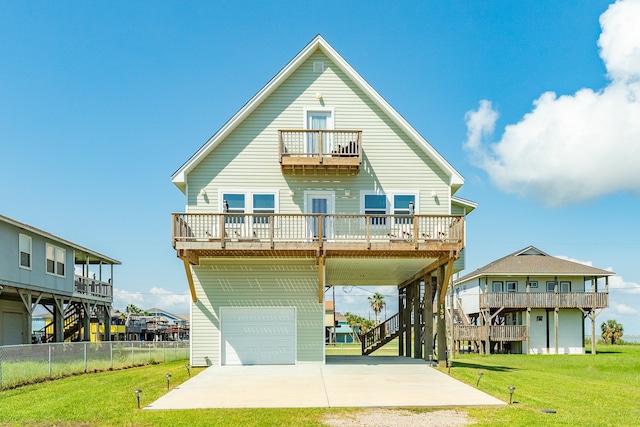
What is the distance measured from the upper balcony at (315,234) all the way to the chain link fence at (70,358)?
5.41m

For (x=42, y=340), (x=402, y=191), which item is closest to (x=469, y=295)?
(x=402, y=191)

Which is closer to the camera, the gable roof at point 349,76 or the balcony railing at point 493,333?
the gable roof at point 349,76

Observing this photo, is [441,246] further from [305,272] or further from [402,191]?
[305,272]

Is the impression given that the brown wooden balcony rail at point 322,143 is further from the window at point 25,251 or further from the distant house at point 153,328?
the distant house at point 153,328

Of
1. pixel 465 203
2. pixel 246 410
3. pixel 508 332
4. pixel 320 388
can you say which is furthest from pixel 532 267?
pixel 246 410

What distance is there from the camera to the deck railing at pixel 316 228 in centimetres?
1778

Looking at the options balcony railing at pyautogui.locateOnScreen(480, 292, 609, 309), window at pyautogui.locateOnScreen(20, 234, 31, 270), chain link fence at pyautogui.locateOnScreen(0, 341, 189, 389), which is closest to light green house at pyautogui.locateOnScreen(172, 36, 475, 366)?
chain link fence at pyautogui.locateOnScreen(0, 341, 189, 389)

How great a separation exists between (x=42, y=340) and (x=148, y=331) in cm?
1810

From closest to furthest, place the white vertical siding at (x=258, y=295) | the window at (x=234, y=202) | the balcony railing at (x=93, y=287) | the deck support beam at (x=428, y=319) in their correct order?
the white vertical siding at (x=258, y=295) < the window at (x=234, y=202) < the deck support beam at (x=428, y=319) < the balcony railing at (x=93, y=287)

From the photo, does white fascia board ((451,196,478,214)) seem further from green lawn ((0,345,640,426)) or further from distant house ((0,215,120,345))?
distant house ((0,215,120,345))

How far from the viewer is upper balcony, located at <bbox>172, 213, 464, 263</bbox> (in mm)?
17547

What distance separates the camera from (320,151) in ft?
63.2

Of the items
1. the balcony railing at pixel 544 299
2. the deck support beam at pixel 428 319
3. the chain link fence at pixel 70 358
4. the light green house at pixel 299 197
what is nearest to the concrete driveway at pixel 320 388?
the deck support beam at pixel 428 319

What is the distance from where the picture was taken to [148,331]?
50094 millimetres
